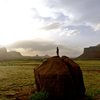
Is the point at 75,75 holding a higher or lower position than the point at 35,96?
higher

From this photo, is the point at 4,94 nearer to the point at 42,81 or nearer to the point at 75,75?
the point at 42,81

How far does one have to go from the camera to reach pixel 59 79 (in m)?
13.7

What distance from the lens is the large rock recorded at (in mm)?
13805

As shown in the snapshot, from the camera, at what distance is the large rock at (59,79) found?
543 inches

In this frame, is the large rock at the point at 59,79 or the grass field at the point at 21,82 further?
the grass field at the point at 21,82

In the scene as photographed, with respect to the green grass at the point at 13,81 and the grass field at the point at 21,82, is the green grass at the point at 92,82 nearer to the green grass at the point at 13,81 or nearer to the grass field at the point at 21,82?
the grass field at the point at 21,82

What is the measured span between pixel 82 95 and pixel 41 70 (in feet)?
9.19

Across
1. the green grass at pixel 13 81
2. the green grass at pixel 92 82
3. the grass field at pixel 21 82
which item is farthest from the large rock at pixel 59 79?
the green grass at pixel 13 81

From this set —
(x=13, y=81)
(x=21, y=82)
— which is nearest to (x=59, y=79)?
(x=21, y=82)

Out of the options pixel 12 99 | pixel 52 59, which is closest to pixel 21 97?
pixel 12 99

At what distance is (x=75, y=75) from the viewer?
14703mm

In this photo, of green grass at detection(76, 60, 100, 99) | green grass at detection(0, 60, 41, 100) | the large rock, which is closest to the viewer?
the large rock

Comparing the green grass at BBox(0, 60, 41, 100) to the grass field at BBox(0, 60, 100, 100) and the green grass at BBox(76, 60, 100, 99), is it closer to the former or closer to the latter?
the grass field at BBox(0, 60, 100, 100)

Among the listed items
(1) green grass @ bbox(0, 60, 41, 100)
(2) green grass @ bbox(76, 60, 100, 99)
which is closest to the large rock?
(2) green grass @ bbox(76, 60, 100, 99)
